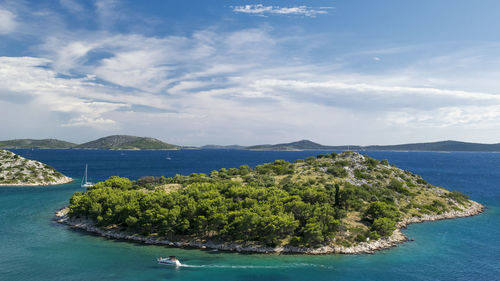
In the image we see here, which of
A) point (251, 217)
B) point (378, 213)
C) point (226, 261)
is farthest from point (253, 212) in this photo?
point (378, 213)

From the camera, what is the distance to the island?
123188 mm

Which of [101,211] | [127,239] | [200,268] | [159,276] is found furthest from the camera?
[101,211]

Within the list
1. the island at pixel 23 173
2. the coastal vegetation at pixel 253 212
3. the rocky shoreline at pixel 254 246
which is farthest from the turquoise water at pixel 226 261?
the island at pixel 23 173

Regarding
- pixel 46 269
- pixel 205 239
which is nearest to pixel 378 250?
pixel 205 239

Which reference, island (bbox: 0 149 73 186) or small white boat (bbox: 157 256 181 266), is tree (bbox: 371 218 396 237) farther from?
island (bbox: 0 149 73 186)

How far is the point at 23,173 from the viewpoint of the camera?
426 feet

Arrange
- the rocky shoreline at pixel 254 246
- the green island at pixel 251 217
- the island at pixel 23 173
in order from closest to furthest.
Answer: the rocky shoreline at pixel 254 246, the green island at pixel 251 217, the island at pixel 23 173

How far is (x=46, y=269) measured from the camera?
4241cm

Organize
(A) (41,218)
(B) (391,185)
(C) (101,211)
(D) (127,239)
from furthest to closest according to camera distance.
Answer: (B) (391,185) → (A) (41,218) → (C) (101,211) → (D) (127,239)

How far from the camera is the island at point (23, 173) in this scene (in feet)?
404

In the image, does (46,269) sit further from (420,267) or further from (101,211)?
(420,267)

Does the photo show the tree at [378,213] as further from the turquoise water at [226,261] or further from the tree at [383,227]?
the tree at [383,227]

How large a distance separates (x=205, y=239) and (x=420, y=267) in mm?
37091

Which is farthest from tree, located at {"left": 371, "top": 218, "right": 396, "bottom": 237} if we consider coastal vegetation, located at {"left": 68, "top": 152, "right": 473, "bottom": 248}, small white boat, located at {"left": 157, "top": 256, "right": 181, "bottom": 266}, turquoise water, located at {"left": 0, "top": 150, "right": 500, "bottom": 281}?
small white boat, located at {"left": 157, "top": 256, "right": 181, "bottom": 266}
